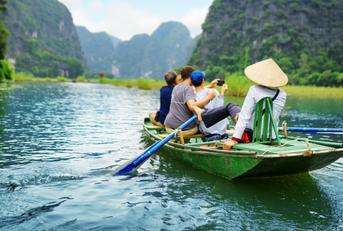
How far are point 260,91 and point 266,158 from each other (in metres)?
1.08

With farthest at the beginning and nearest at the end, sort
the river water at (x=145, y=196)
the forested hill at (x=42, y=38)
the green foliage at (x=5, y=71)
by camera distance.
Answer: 1. the forested hill at (x=42, y=38)
2. the green foliage at (x=5, y=71)
3. the river water at (x=145, y=196)

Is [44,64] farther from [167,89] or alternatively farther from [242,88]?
[167,89]

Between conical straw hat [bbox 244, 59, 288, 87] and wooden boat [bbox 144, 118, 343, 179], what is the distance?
0.83m

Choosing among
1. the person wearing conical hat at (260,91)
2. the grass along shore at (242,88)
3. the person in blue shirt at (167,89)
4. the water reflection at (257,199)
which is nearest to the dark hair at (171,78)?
the person in blue shirt at (167,89)

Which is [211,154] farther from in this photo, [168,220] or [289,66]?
[289,66]

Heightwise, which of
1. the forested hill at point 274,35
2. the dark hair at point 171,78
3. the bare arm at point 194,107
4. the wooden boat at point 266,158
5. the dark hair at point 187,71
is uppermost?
the forested hill at point 274,35

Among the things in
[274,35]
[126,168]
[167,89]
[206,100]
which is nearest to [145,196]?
[126,168]

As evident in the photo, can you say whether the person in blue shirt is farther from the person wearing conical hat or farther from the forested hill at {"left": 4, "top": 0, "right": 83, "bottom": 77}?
the forested hill at {"left": 4, "top": 0, "right": 83, "bottom": 77}

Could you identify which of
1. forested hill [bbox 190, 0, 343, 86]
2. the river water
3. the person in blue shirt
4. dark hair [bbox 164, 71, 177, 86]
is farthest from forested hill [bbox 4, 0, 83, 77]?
the river water

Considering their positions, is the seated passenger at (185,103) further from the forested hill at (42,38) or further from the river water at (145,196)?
the forested hill at (42,38)

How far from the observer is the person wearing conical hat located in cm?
545

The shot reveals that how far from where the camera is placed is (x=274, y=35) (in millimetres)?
86750

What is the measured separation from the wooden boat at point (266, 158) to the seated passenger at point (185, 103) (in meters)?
0.89

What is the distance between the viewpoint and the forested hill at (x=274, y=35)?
7612 centimetres
